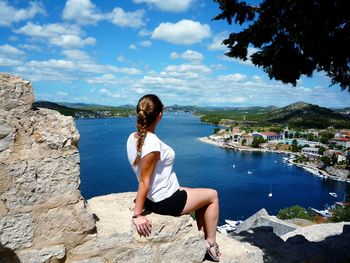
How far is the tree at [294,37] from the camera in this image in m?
4.64

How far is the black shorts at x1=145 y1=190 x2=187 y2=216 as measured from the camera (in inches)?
109

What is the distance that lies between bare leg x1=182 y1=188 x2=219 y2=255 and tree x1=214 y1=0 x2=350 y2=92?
9.50 feet

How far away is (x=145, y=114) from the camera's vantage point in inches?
108

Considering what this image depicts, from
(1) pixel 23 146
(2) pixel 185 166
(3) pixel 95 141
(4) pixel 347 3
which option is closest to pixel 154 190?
(1) pixel 23 146

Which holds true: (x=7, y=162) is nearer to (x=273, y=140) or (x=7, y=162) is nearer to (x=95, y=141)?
(x=95, y=141)

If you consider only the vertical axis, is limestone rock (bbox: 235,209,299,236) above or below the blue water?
above

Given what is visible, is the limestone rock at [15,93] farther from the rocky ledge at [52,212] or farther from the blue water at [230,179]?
the blue water at [230,179]

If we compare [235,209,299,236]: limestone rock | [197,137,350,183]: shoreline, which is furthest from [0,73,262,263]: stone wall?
[197,137,350,183]: shoreline

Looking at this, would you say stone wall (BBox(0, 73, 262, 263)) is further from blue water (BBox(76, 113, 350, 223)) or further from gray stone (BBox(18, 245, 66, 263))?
blue water (BBox(76, 113, 350, 223))

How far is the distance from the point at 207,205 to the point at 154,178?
553 mm

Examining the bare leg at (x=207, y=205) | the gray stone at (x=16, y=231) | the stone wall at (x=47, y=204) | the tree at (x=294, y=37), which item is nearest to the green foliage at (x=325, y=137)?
the tree at (x=294, y=37)

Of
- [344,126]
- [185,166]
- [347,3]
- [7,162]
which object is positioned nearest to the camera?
[7,162]

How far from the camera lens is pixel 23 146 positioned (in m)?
2.31

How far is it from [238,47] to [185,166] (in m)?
49.9
